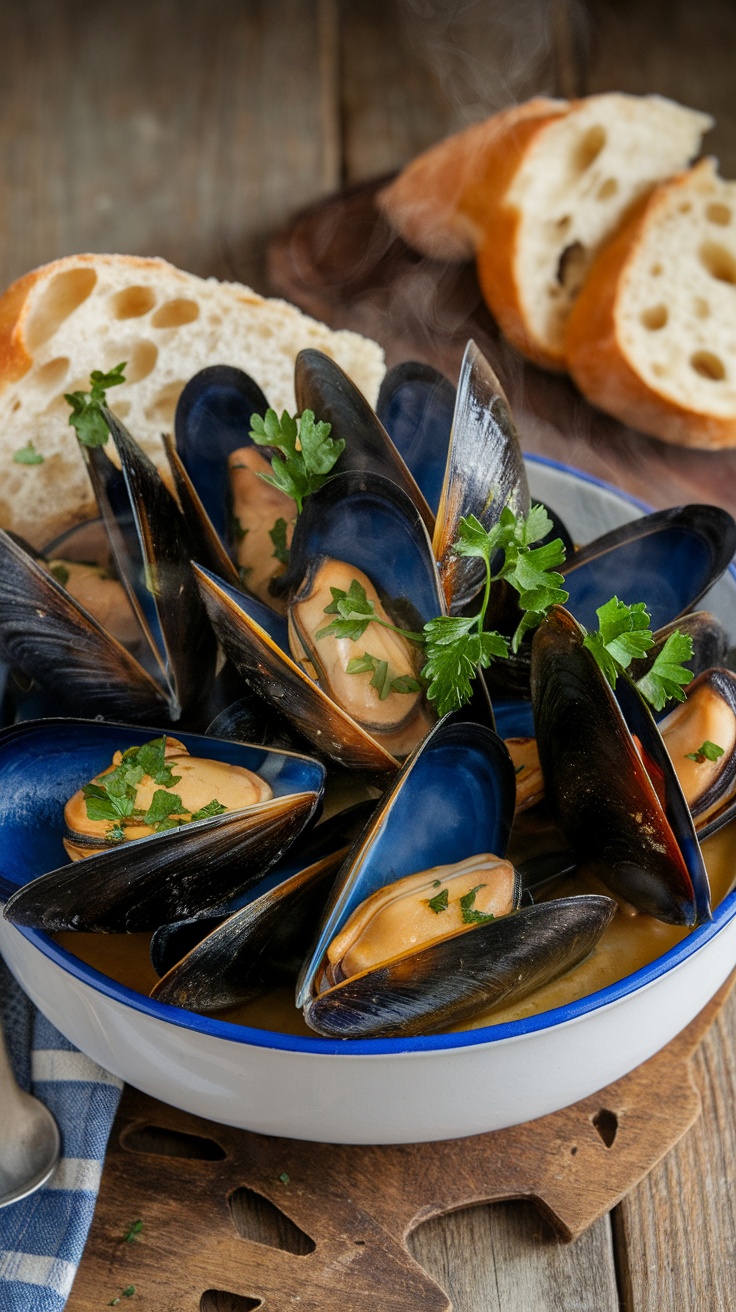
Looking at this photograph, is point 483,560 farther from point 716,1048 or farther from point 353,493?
point 716,1048

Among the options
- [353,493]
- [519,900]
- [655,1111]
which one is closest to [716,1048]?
[655,1111]

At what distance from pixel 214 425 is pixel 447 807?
0.59m

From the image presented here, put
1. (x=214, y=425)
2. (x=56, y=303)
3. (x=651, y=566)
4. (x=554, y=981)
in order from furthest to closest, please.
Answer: (x=56, y=303) < (x=214, y=425) < (x=651, y=566) < (x=554, y=981)

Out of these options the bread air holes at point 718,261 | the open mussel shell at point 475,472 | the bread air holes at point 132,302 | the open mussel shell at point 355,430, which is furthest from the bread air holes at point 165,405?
the bread air holes at point 718,261

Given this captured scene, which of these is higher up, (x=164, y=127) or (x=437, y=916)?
(x=164, y=127)

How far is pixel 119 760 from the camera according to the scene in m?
1.11

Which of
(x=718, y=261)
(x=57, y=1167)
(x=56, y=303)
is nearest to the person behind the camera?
(x=57, y=1167)

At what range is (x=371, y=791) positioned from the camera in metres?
1.18

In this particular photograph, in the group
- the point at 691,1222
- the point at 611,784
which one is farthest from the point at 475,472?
the point at 691,1222

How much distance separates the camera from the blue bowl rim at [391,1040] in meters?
0.95

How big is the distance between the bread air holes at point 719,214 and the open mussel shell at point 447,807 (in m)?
1.53

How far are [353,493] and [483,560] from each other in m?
0.15

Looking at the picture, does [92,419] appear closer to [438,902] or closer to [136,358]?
[136,358]

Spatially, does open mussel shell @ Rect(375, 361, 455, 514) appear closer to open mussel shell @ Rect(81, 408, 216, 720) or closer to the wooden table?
open mussel shell @ Rect(81, 408, 216, 720)
